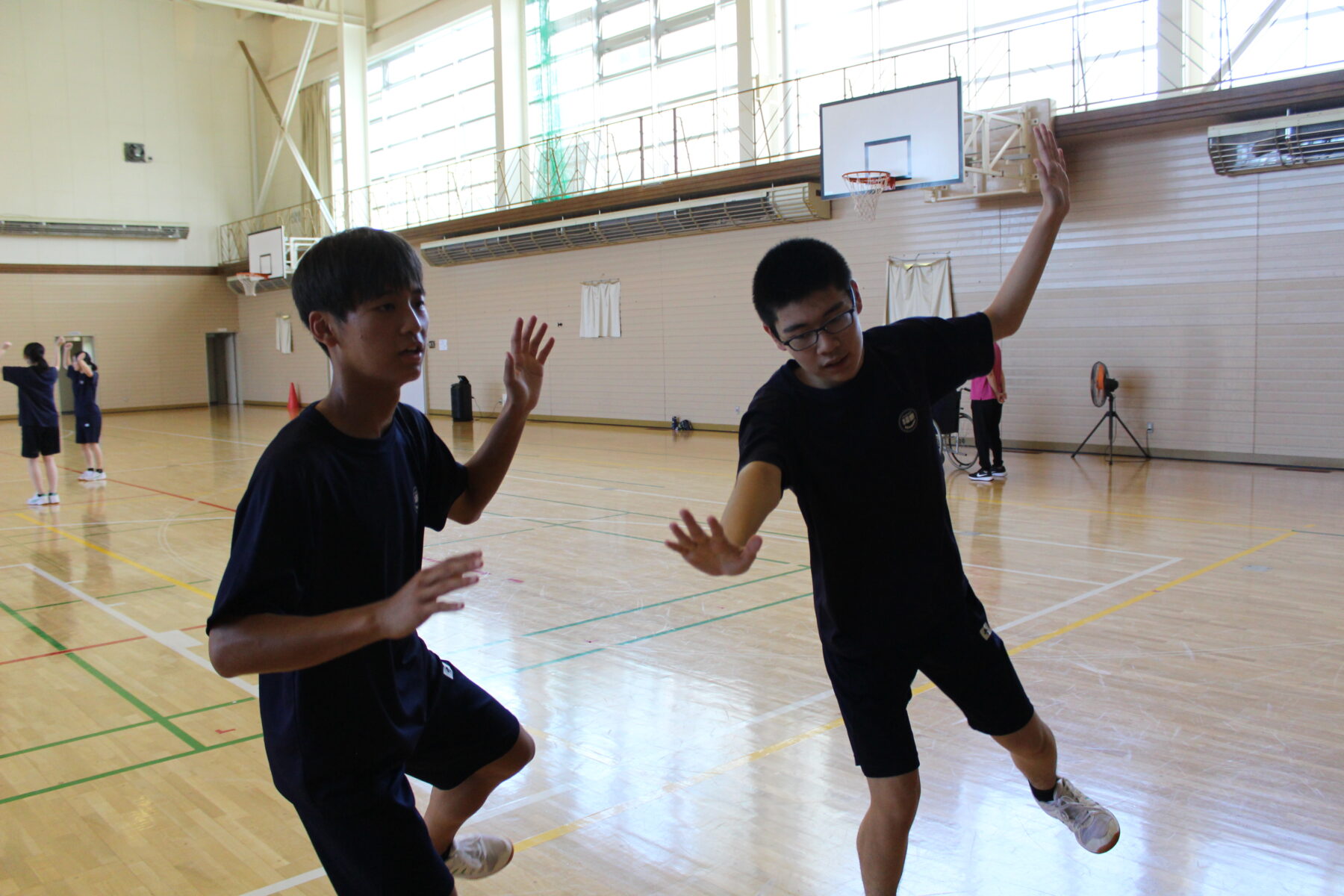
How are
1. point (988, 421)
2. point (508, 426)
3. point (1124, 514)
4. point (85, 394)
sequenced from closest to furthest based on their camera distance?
point (508, 426) → point (1124, 514) → point (988, 421) → point (85, 394)

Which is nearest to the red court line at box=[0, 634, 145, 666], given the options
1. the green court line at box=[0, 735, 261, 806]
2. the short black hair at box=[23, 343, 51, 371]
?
the green court line at box=[0, 735, 261, 806]

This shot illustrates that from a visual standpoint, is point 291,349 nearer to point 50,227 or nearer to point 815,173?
point 50,227

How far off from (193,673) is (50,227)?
24649mm

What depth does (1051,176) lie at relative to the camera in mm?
Answer: 2754

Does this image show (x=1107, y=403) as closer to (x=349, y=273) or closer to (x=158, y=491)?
(x=158, y=491)

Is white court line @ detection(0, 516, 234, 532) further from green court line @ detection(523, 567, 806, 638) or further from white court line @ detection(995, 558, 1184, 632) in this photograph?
white court line @ detection(995, 558, 1184, 632)

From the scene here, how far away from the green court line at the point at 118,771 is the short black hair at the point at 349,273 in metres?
2.80

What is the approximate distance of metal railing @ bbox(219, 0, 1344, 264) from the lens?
40.2 ft

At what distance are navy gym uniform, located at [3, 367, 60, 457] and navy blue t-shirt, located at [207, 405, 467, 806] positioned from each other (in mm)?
10222

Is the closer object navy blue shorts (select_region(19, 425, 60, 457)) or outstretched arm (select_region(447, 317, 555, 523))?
outstretched arm (select_region(447, 317, 555, 523))

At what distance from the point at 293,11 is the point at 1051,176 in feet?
77.1

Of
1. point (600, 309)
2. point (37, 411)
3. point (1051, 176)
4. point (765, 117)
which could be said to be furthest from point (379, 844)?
point (600, 309)

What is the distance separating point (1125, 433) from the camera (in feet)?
41.0

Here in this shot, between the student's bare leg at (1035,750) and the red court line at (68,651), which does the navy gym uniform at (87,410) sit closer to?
the red court line at (68,651)
